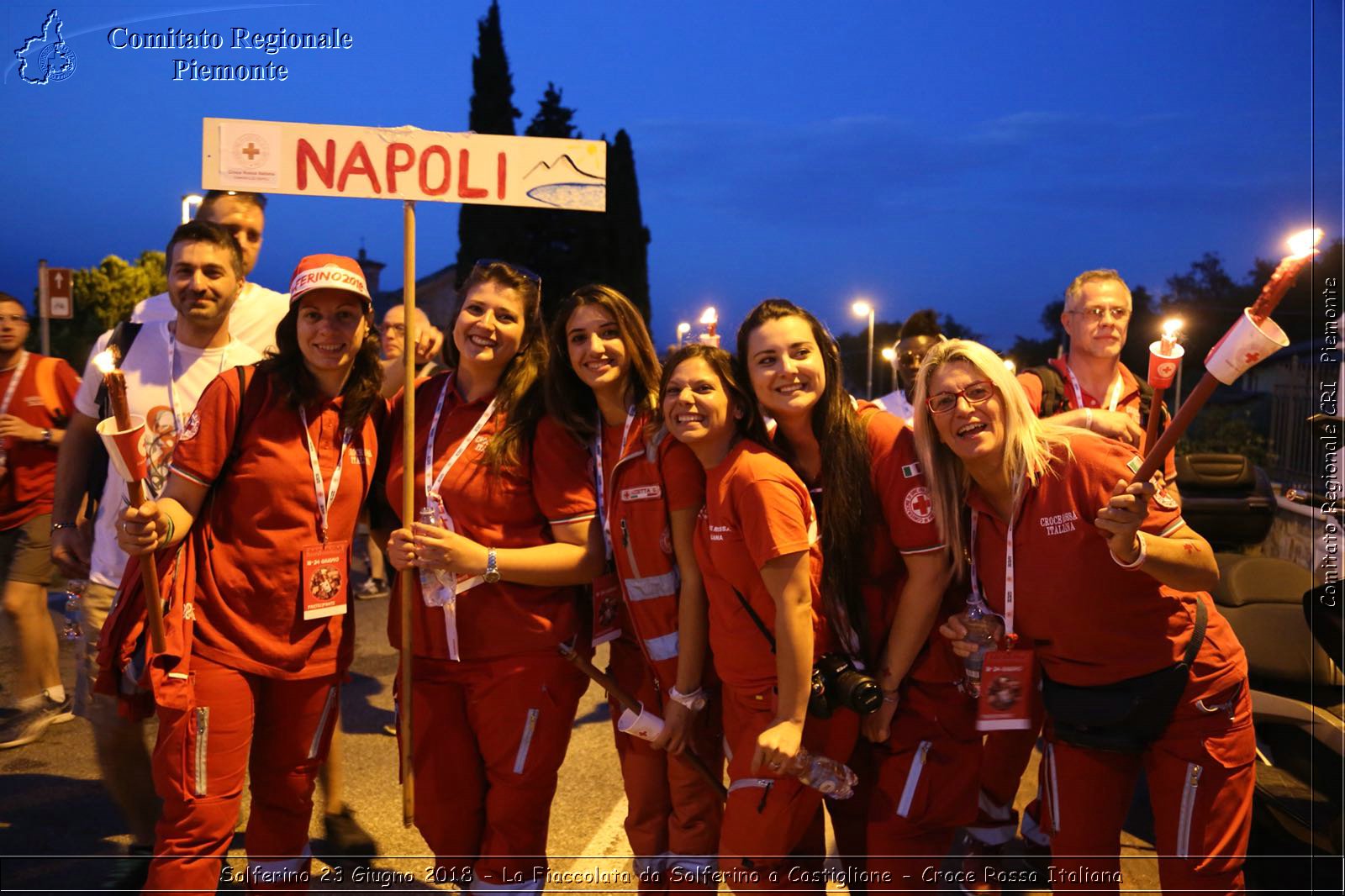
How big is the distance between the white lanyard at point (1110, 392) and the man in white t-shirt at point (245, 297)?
11.7 ft

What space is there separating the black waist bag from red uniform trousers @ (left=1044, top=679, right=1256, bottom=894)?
0.17ft

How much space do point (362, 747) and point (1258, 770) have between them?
4439 mm

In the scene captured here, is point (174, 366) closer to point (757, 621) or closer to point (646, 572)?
point (646, 572)

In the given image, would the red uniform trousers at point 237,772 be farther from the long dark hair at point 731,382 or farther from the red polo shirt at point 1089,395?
the red polo shirt at point 1089,395

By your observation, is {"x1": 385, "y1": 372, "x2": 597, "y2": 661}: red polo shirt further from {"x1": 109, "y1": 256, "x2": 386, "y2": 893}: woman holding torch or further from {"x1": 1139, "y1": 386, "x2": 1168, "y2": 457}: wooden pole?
{"x1": 1139, "y1": 386, "x2": 1168, "y2": 457}: wooden pole

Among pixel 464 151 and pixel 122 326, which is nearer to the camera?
pixel 464 151

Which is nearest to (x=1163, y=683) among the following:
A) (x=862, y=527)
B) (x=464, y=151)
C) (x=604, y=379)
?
(x=862, y=527)

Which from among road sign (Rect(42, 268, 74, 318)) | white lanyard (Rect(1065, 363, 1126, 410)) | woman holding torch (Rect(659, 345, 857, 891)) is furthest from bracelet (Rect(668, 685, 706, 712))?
road sign (Rect(42, 268, 74, 318))

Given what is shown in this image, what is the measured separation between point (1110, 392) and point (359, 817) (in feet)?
13.4

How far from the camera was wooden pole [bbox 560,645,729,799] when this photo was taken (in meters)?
3.25

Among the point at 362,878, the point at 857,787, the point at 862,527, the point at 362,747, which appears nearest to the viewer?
the point at 862,527

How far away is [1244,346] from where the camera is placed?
2182 millimetres

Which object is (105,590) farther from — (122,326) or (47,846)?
(47,846)

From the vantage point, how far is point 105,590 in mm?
3832
